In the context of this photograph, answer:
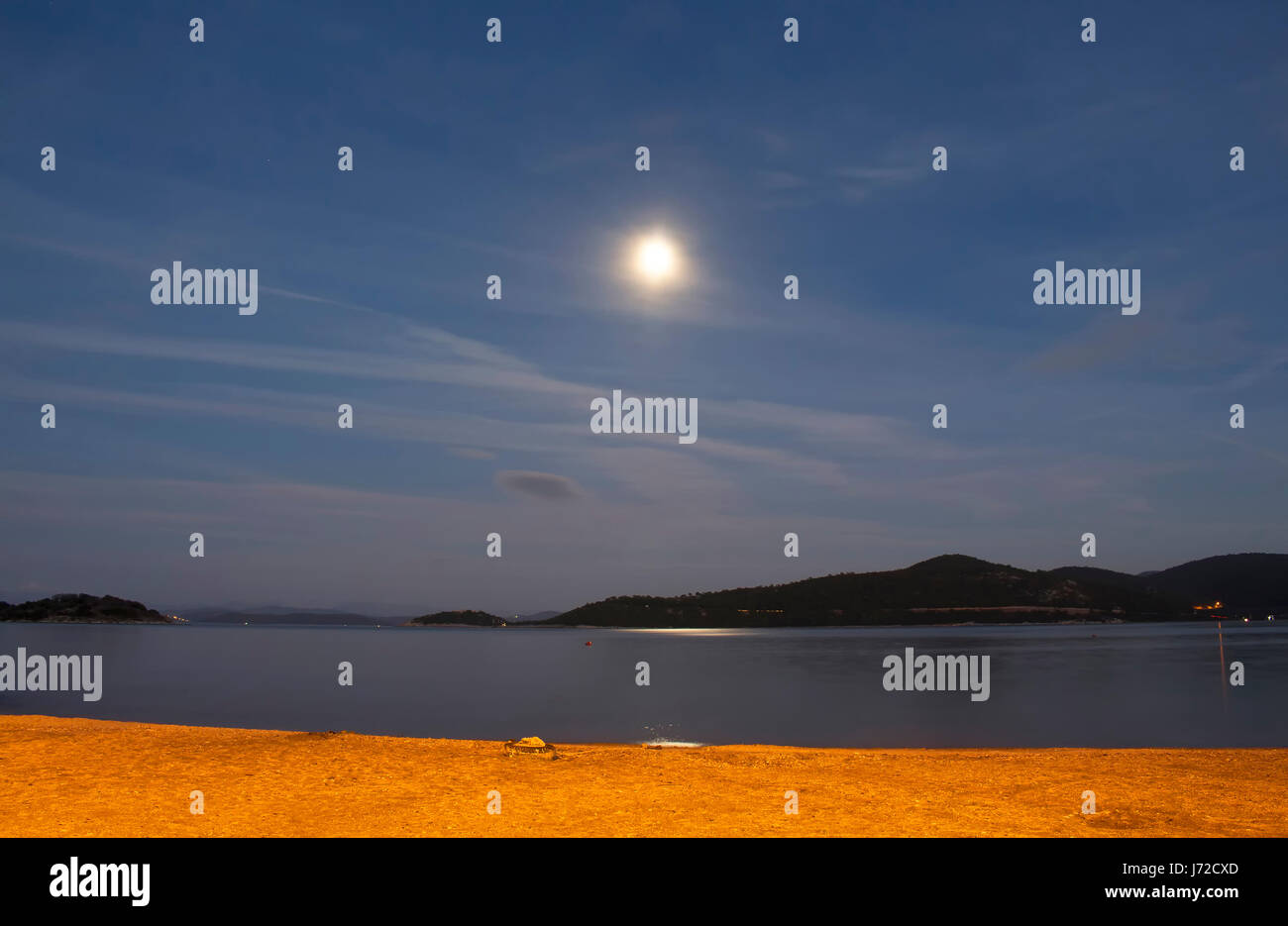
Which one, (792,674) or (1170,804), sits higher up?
(1170,804)

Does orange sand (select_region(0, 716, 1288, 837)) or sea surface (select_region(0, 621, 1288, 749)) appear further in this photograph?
sea surface (select_region(0, 621, 1288, 749))

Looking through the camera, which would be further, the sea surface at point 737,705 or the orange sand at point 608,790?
the sea surface at point 737,705

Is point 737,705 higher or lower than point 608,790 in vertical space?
lower

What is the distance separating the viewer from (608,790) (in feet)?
48.6

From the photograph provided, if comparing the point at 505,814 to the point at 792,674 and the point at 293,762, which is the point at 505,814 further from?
the point at 792,674

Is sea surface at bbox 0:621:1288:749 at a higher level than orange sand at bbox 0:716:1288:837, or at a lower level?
lower

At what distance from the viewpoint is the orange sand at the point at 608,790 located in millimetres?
11977

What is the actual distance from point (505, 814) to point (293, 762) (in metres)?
6.95

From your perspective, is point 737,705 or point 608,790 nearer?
point 608,790

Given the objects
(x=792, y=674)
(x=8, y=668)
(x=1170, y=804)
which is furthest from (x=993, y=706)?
(x=8, y=668)

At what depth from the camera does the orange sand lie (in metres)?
12.0

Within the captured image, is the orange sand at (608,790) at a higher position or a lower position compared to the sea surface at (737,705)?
higher
